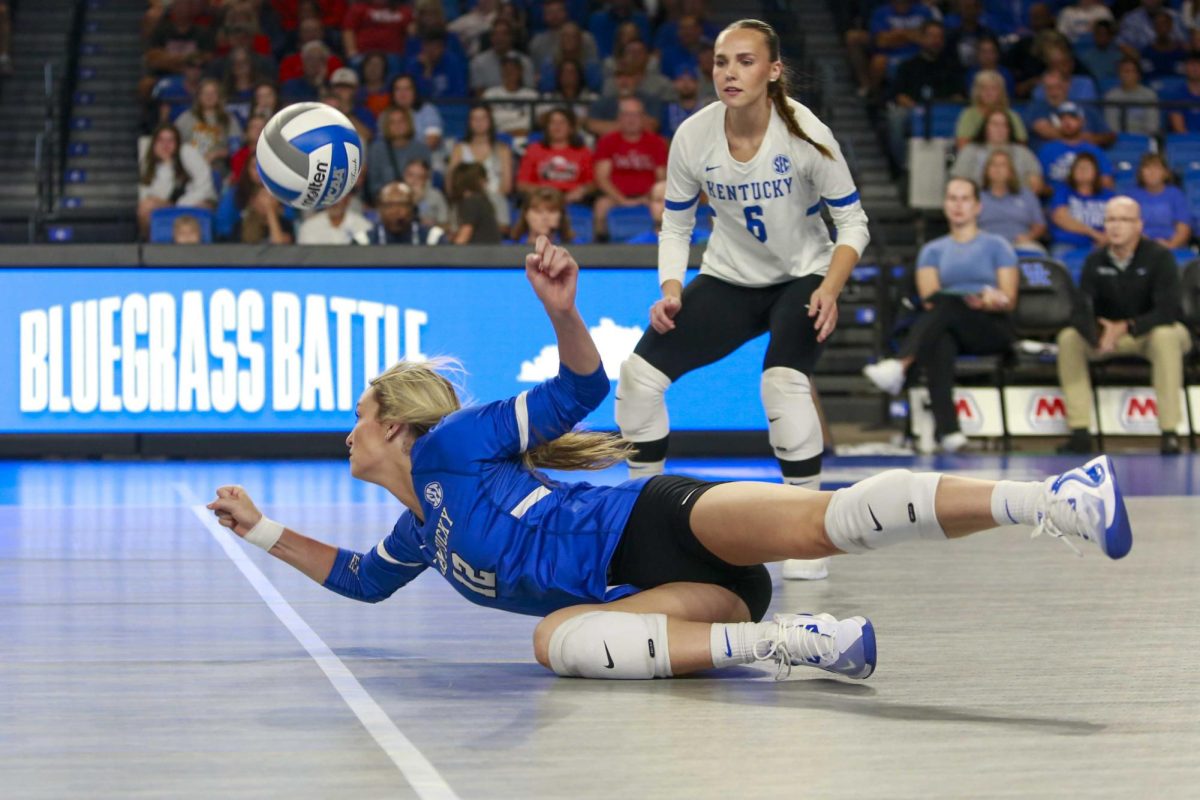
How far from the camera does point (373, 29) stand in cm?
1659

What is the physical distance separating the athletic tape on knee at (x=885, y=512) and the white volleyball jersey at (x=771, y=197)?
2.61 meters

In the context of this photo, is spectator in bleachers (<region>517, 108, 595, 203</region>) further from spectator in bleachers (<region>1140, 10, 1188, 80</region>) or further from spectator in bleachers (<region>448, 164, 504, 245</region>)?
spectator in bleachers (<region>1140, 10, 1188, 80</region>)

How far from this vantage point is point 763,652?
4.04 meters

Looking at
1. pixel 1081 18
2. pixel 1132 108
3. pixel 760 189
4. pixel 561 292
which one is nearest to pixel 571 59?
pixel 1132 108

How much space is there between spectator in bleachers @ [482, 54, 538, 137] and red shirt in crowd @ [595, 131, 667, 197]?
130cm

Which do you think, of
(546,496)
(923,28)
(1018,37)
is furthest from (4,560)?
(1018,37)

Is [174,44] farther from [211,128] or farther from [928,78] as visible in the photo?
[928,78]

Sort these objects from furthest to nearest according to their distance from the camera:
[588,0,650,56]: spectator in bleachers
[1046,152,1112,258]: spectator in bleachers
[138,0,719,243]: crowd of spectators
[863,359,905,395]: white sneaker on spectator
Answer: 1. [588,0,650,56]: spectator in bleachers
2. [1046,152,1112,258]: spectator in bleachers
3. [138,0,719,243]: crowd of spectators
4. [863,359,905,395]: white sneaker on spectator

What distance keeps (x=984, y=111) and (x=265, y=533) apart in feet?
37.0

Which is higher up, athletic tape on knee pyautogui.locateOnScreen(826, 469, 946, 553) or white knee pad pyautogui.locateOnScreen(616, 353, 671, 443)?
white knee pad pyautogui.locateOnScreen(616, 353, 671, 443)

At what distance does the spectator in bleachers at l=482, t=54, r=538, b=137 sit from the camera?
50.4ft

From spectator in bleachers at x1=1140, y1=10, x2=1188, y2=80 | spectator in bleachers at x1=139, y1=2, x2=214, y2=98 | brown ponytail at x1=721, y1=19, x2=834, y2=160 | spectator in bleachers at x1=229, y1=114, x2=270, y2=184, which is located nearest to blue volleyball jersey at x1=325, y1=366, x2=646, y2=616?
brown ponytail at x1=721, y1=19, x2=834, y2=160

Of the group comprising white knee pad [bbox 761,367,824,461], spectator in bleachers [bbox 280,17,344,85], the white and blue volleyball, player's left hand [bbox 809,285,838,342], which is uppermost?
spectator in bleachers [bbox 280,17,344,85]

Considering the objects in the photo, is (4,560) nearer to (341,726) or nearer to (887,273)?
(341,726)
